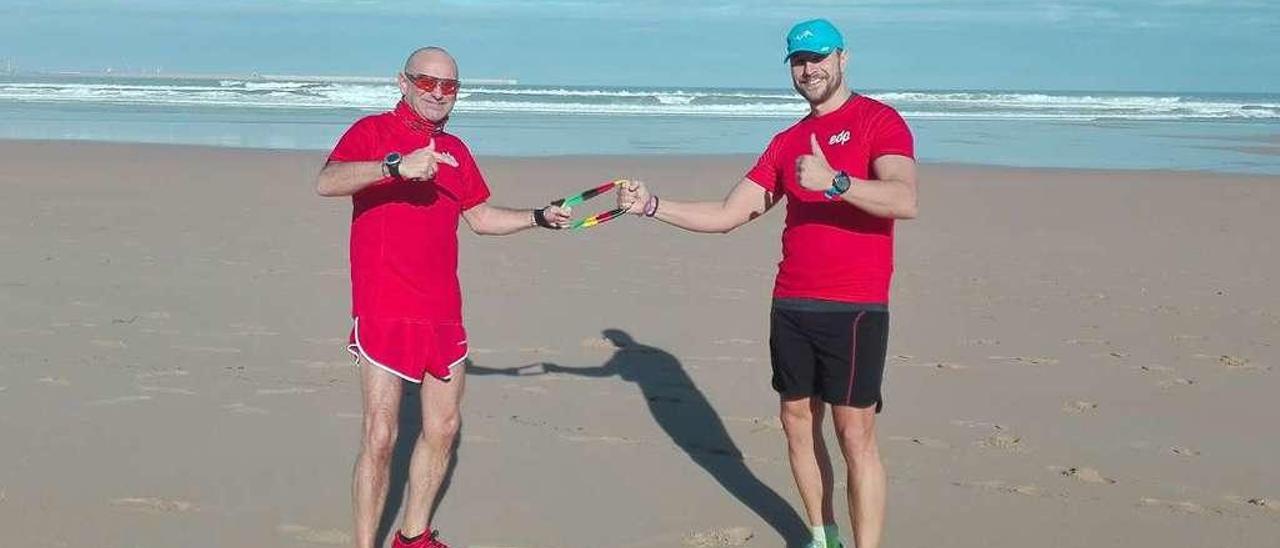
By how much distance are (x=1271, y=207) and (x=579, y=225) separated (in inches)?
570

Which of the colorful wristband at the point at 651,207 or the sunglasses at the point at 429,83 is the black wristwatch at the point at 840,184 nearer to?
the colorful wristband at the point at 651,207

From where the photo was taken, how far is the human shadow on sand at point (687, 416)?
5770 millimetres

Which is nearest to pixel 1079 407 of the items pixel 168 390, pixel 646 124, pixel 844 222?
pixel 844 222

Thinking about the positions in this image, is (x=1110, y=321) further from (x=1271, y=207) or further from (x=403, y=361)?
(x=1271, y=207)

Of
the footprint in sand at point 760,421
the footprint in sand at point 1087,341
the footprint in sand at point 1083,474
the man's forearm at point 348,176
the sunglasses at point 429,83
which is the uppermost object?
the sunglasses at point 429,83

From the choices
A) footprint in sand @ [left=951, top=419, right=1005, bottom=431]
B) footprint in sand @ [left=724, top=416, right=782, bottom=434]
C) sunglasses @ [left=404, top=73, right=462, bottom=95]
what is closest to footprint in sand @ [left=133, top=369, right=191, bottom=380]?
footprint in sand @ [left=724, top=416, right=782, bottom=434]

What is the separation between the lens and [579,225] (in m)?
5.49

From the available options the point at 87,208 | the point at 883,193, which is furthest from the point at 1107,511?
the point at 87,208

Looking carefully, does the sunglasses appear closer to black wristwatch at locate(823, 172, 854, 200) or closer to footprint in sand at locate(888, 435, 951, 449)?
black wristwatch at locate(823, 172, 854, 200)

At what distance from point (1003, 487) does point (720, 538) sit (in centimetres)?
136

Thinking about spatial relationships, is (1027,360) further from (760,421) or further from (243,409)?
(243,409)

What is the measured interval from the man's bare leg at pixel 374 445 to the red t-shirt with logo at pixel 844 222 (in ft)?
4.50

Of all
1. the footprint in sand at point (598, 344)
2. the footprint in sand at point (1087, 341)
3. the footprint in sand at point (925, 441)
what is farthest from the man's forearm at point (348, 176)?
the footprint in sand at point (1087, 341)

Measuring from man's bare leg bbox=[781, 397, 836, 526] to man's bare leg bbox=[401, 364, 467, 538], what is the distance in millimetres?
1155
